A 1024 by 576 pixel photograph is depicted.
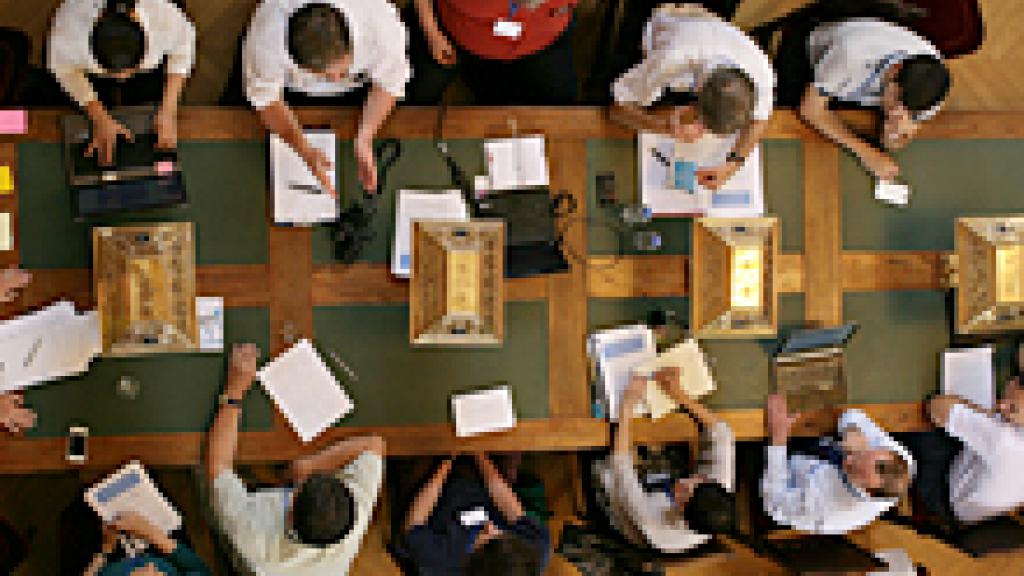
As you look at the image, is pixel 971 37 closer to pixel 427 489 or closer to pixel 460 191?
pixel 460 191

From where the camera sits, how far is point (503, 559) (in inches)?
105

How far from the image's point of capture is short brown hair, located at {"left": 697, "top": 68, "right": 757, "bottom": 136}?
8.92 feet

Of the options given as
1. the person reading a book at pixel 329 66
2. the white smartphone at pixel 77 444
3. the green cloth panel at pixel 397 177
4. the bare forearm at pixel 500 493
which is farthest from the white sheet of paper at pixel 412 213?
the white smartphone at pixel 77 444

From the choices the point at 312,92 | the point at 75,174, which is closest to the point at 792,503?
the point at 312,92

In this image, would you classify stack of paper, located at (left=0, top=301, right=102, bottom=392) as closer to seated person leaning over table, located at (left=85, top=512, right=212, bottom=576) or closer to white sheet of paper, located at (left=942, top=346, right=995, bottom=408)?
seated person leaning over table, located at (left=85, top=512, right=212, bottom=576)

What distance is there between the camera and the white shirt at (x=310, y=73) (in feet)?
8.72

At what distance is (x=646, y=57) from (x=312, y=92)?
1.22 metres

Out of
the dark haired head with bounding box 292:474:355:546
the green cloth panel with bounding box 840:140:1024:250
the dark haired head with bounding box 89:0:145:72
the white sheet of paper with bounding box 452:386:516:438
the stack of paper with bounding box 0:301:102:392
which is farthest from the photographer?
the green cloth panel with bounding box 840:140:1024:250

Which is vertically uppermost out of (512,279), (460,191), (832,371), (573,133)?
(573,133)

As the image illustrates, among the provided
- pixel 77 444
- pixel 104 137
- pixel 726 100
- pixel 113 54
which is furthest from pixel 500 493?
pixel 113 54

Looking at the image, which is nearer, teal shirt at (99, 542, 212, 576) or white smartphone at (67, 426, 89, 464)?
white smartphone at (67, 426, 89, 464)

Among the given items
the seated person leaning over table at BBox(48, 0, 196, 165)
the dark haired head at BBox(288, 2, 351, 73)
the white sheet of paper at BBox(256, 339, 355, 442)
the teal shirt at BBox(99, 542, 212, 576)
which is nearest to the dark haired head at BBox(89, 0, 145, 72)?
the seated person leaning over table at BBox(48, 0, 196, 165)

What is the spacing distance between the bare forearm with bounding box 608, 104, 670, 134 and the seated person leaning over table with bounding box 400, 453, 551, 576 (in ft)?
4.48

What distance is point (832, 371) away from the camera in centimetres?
312
